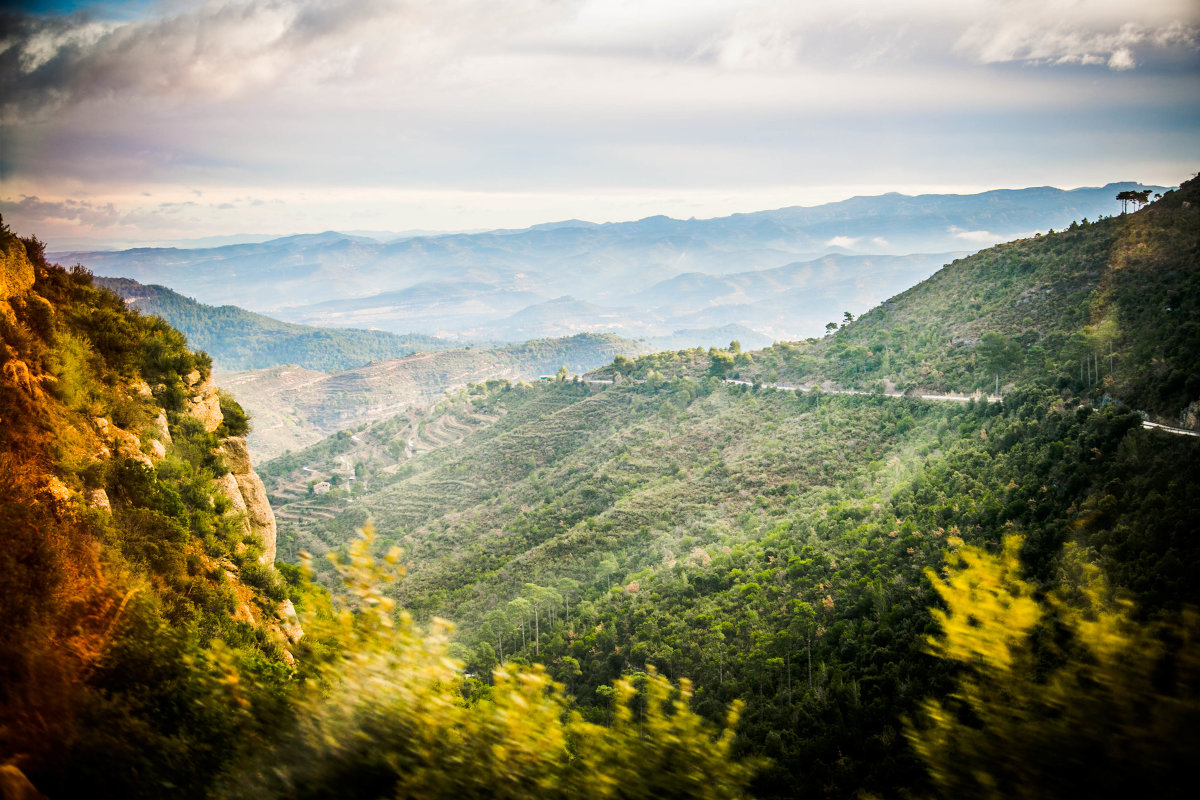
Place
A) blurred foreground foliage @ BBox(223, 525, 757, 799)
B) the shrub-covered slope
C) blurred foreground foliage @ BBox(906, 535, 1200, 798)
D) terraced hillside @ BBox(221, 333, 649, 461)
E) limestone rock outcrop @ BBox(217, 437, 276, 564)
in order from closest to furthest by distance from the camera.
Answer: blurred foreground foliage @ BBox(906, 535, 1200, 798)
blurred foreground foliage @ BBox(223, 525, 757, 799)
the shrub-covered slope
limestone rock outcrop @ BBox(217, 437, 276, 564)
terraced hillside @ BBox(221, 333, 649, 461)

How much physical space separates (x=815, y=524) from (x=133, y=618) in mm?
22159

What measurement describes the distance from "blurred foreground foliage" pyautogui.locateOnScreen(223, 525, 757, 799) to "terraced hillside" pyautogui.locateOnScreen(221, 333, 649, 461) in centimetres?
12912

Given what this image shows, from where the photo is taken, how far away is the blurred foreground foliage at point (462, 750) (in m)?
4.45

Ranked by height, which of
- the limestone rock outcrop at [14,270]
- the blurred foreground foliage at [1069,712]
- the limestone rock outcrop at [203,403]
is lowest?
the blurred foreground foliage at [1069,712]

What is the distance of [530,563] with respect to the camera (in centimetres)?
3381

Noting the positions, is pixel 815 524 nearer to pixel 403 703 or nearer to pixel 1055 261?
pixel 403 703

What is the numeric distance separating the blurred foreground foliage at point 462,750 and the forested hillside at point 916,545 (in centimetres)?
184

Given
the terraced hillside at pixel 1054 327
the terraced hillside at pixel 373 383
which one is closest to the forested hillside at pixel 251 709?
the terraced hillside at pixel 1054 327

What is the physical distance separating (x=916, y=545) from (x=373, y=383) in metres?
151

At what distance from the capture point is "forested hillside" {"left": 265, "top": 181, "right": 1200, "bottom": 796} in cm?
452

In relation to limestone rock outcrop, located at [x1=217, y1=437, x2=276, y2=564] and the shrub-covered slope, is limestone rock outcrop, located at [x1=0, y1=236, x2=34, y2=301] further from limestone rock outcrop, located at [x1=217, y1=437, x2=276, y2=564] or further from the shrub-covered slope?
limestone rock outcrop, located at [x1=217, y1=437, x2=276, y2=564]

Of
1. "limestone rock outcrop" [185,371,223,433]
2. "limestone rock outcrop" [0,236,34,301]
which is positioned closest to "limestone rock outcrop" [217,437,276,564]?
"limestone rock outcrop" [185,371,223,433]

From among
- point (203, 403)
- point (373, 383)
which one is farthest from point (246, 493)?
point (373, 383)

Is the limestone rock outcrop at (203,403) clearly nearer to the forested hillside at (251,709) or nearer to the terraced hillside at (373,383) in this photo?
the forested hillside at (251,709)
